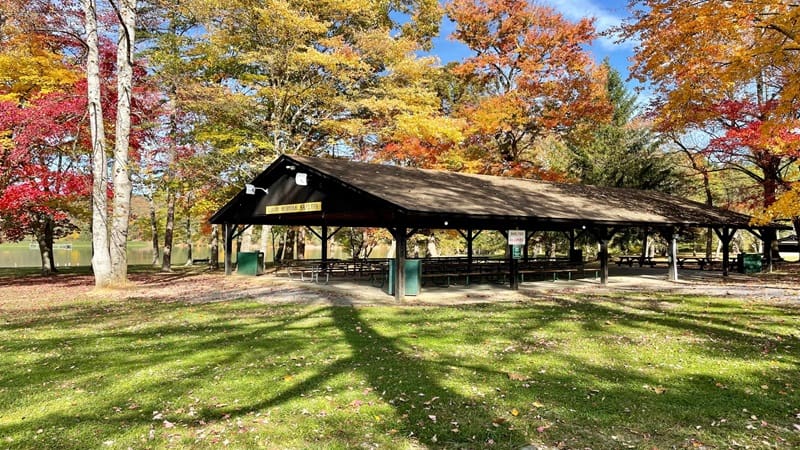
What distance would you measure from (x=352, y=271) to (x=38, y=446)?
13.3 m

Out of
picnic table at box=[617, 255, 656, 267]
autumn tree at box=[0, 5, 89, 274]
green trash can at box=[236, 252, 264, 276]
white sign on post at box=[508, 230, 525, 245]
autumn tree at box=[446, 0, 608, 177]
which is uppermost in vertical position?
autumn tree at box=[446, 0, 608, 177]

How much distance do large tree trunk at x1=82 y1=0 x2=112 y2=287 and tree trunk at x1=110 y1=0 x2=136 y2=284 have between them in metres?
0.36

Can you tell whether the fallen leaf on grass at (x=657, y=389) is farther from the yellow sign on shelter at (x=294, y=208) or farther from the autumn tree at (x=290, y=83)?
the autumn tree at (x=290, y=83)

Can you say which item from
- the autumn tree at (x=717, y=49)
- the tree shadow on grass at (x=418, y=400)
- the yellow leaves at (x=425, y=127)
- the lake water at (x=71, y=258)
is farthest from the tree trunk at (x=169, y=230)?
the autumn tree at (x=717, y=49)

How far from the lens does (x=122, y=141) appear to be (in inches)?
512

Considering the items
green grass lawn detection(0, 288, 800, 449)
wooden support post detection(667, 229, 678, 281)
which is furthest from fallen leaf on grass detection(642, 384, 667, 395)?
wooden support post detection(667, 229, 678, 281)

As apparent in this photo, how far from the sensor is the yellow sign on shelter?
13.8 metres

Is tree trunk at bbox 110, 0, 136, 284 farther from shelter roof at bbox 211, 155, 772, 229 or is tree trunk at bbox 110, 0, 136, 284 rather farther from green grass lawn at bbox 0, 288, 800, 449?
green grass lawn at bbox 0, 288, 800, 449

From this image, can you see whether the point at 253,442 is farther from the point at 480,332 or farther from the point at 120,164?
the point at 120,164

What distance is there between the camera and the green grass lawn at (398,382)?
3816 mm

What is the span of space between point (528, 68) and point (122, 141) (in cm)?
1603

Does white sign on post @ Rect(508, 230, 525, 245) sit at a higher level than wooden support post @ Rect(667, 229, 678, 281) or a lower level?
higher

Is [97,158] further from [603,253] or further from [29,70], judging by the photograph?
[603,253]

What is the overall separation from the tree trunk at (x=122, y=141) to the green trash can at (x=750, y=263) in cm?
2166
